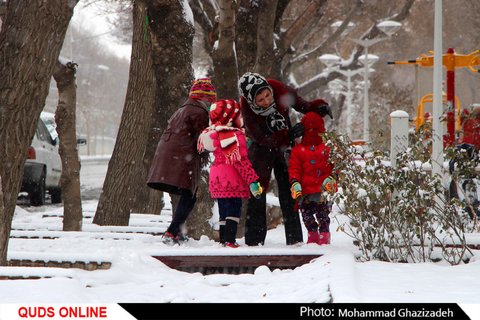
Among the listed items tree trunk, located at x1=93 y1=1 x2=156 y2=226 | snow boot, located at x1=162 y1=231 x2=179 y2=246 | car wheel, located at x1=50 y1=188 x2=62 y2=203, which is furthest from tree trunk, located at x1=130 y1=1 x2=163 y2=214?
car wheel, located at x1=50 y1=188 x2=62 y2=203

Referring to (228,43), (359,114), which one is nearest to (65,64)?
(228,43)

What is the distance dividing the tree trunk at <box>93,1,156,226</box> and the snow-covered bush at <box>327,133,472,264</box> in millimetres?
4818

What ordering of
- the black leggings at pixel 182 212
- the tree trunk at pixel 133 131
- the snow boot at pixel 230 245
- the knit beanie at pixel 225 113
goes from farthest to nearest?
the tree trunk at pixel 133 131, the black leggings at pixel 182 212, the knit beanie at pixel 225 113, the snow boot at pixel 230 245

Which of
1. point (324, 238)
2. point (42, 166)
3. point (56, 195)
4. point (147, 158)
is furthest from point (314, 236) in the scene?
point (56, 195)

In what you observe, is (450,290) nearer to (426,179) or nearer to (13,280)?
(426,179)

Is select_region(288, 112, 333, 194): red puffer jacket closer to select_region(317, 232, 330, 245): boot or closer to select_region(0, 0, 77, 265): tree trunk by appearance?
select_region(317, 232, 330, 245): boot

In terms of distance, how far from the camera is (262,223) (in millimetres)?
8016

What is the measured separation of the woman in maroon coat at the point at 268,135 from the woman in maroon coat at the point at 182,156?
419 millimetres

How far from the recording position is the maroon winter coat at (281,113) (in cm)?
786

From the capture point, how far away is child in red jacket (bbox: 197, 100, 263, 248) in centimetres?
762

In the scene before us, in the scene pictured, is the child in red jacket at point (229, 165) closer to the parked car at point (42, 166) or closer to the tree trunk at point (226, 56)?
the tree trunk at point (226, 56)

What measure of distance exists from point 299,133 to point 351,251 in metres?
1.12

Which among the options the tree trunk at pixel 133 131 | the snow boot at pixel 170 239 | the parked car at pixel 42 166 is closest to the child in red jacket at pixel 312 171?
the snow boot at pixel 170 239

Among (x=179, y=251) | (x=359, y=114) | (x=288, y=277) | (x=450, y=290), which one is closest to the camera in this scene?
(x=450, y=290)
